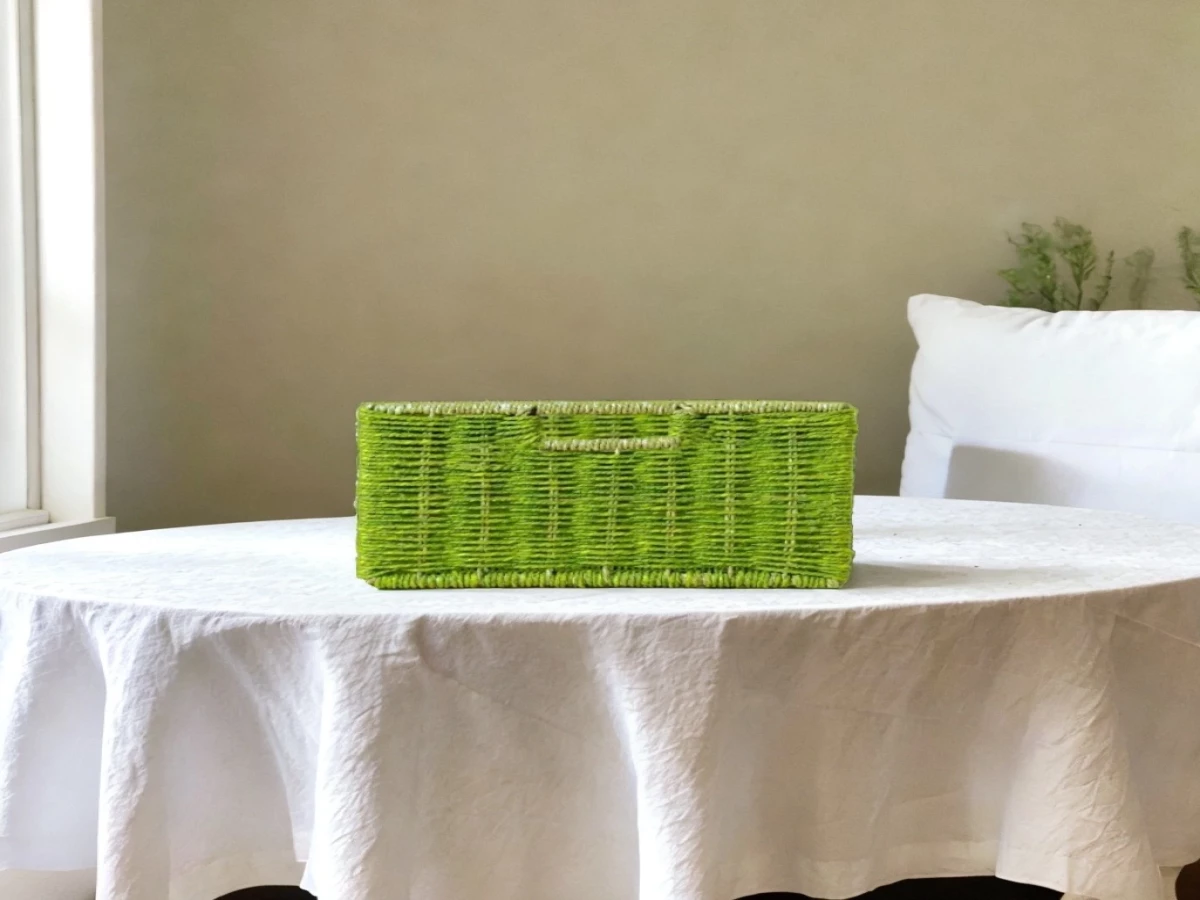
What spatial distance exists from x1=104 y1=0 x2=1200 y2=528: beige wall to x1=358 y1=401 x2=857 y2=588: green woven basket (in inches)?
44.7

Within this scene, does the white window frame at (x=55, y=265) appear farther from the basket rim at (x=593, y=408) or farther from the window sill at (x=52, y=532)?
the basket rim at (x=593, y=408)

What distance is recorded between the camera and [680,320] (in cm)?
212

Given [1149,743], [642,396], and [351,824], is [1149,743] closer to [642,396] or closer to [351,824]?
[351,824]

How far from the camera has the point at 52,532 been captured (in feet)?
5.21

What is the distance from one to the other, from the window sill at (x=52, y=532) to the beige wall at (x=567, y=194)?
0.21m

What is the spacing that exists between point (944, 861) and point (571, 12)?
5.29 ft

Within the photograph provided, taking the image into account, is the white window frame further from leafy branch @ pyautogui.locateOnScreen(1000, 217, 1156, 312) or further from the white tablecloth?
leafy branch @ pyautogui.locateOnScreen(1000, 217, 1156, 312)

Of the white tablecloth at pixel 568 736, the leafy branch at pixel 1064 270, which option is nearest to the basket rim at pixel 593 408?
the white tablecloth at pixel 568 736

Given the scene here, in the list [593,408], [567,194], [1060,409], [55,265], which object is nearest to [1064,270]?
[1060,409]

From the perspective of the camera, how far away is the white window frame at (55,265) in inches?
63.6

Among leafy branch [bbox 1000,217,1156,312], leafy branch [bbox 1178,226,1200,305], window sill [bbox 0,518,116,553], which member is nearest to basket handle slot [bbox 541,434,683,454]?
window sill [bbox 0,518,116,553]

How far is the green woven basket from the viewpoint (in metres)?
0.88

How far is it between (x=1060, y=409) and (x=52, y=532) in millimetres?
1530

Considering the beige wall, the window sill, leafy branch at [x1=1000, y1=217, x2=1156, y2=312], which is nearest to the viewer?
the window sill
